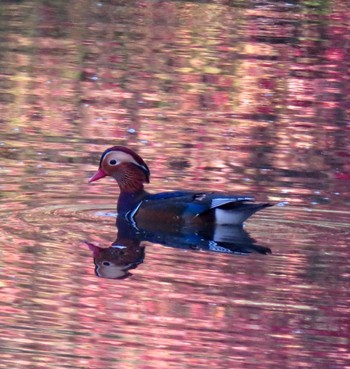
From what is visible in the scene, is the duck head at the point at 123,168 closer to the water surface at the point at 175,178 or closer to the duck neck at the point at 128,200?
the duck neck at the point at 128,200

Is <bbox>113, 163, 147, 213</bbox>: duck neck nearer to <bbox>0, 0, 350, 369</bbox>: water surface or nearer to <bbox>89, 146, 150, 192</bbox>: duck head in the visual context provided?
<bbox>89, 146, 150, 192</bbox>: duck head

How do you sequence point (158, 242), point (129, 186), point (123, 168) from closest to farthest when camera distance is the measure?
point (158, 242) < point (129, 186) < point (123, 168)

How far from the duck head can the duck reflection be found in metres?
0.47

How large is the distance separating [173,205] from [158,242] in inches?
17.1

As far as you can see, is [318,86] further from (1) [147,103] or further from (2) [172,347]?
(2) [172,347]

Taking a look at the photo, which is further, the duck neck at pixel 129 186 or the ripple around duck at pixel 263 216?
the duck neck at pixel 129 186

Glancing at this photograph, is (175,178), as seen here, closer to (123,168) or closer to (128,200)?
(123,168)

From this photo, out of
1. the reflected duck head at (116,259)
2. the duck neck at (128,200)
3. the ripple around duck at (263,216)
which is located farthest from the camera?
the duck neck at (128,200)

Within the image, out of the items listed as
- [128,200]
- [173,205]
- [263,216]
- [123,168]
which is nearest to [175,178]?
[123,168]

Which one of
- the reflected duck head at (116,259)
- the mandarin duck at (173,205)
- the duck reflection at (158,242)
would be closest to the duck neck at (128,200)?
the mandarin duck at (173,205)

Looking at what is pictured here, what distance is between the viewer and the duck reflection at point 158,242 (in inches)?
352

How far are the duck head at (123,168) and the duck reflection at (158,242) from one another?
0.47 m

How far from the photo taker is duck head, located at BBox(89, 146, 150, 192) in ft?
34.3

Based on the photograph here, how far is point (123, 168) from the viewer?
34.6 ft
